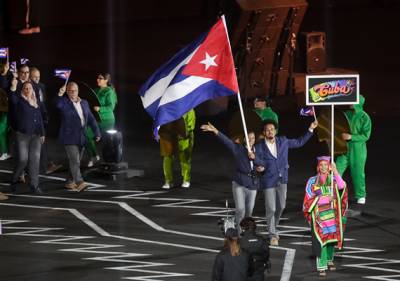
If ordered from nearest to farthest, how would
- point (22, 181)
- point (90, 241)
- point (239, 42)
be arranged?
point (90, 241)
point (22, 181)
point (239, 42)

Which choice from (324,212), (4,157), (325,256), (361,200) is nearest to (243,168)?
(324,212)

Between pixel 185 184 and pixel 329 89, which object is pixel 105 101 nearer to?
pixel 185 184

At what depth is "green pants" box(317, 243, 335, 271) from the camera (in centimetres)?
1747

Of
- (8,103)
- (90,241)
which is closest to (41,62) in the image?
(8,103)

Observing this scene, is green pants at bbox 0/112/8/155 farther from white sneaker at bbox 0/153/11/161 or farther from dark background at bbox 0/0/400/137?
dark background at bbox 0/0/400/137

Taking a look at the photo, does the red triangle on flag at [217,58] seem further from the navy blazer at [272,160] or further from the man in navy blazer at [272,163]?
the navy blazer at [272,160]

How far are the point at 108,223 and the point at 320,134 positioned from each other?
355 centimetres

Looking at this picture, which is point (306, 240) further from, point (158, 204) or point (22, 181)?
point (22, 181)

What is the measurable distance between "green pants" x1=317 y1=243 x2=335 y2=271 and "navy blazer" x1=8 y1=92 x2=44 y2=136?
673 centimetres

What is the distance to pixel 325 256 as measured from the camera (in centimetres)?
1753

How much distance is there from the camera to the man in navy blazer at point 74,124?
23109 mm

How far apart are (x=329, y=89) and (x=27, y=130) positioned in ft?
19.5

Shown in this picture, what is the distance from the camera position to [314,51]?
3192 centimetres

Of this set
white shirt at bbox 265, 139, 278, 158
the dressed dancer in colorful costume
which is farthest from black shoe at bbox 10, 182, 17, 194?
the dressed dancer in colorful costume
